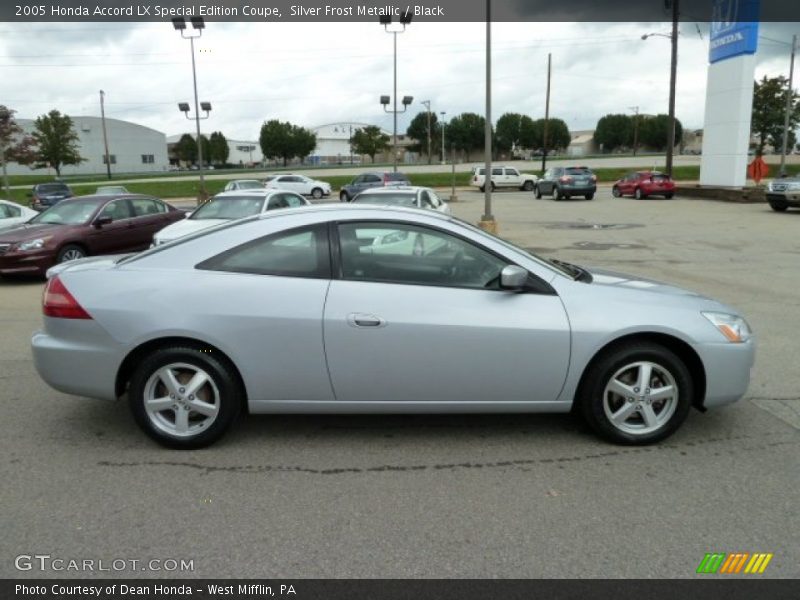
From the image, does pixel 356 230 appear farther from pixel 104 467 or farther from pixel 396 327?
pixel 104 467

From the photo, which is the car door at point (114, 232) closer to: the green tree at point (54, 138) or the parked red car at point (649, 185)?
the parked red car at point (649, 185)

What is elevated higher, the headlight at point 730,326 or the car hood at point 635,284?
the car hood at point 635,284

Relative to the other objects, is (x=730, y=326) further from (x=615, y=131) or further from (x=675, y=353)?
(x=615, y=131)

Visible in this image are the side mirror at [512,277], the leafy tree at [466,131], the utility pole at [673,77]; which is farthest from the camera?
the leafy tree at [466,131]

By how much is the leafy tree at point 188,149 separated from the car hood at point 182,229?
11394 cm

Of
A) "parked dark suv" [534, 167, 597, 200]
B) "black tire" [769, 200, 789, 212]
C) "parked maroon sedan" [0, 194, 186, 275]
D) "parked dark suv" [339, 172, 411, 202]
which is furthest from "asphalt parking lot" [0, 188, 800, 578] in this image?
"parked dark suv" [534, 167, 597, 200]

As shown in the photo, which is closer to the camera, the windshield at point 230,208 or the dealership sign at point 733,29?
the windshield at point 230,208

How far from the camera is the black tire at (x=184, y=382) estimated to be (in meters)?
3.72

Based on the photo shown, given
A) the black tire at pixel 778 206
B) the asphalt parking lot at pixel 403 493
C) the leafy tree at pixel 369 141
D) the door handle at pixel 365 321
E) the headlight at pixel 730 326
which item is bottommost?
the asphalt parking lot at pixel 403 493

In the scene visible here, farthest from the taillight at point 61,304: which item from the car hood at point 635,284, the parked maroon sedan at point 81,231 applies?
the parked maroon sedan at point 81,231

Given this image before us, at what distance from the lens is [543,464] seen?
3.67 meters

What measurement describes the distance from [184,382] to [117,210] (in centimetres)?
948
